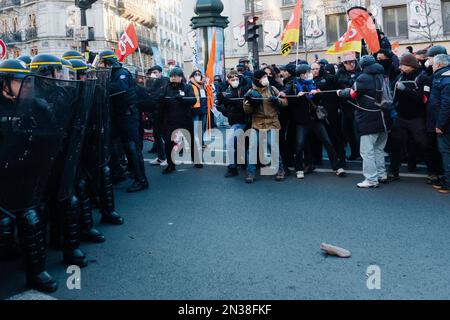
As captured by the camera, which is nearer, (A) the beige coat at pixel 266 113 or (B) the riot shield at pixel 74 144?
(B) the riot shield at pixel 74 144

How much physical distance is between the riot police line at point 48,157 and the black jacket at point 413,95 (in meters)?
4.14

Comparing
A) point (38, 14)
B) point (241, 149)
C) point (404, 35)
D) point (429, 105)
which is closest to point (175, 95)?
point (241, 149)

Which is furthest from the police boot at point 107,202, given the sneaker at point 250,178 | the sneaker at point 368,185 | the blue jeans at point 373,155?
the blue jeans at point 373,155

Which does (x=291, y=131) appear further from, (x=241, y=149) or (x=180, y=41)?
(x=180, y=41)

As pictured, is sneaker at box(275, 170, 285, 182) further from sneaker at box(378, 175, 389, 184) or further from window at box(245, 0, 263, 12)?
window at box(245, 0, 263, 12)

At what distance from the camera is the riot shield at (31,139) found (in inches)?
132

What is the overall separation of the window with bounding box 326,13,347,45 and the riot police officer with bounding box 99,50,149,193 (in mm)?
30584

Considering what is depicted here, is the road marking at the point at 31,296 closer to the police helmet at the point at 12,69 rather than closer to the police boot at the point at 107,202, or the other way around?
the police helmet at the point at 12,69

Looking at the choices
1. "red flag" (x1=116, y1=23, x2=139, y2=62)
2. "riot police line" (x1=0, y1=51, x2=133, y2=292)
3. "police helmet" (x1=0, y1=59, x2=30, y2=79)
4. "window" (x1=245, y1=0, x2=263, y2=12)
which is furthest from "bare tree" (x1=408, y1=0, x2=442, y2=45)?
"police helmet" (x1=0, y1=59, x2=30, y2=79)

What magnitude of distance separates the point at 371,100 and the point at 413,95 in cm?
58

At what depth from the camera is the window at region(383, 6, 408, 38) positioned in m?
33.2

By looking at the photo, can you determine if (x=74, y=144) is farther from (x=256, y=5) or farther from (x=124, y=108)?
(x=256, y=5)

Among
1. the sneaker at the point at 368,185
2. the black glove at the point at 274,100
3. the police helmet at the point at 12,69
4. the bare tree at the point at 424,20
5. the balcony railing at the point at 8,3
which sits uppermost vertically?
the balcony railing at the point at 8,3
